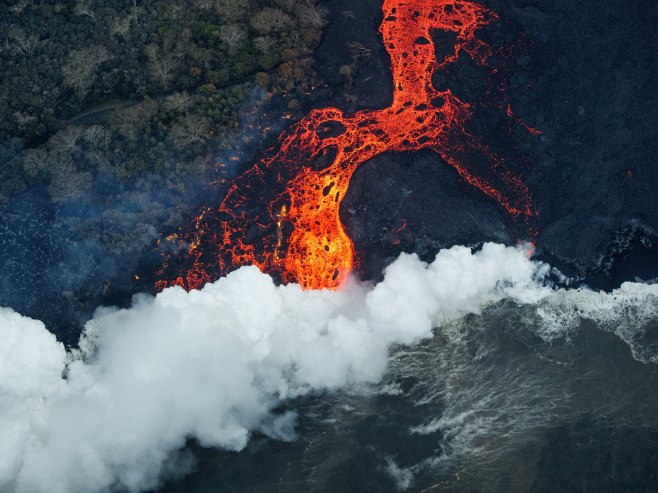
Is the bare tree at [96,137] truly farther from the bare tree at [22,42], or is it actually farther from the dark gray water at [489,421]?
the dark gray water at [489,421]

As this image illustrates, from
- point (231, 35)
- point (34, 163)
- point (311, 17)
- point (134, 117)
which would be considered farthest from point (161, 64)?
point (311, 17)

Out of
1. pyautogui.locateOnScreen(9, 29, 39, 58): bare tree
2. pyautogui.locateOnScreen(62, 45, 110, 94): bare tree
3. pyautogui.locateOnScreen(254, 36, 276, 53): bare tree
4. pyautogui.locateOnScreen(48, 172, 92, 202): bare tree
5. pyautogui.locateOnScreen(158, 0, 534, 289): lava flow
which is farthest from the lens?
pyautogui.locateOnScreen(254, 36, 276, 53): bare tree

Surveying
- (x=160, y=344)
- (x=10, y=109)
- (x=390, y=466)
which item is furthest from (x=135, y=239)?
(x=390, y=466)

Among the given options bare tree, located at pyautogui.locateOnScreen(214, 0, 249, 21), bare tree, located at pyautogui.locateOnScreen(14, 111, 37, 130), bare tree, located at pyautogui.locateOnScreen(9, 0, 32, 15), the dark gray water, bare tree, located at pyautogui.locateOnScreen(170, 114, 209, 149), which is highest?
bare tree, located at pyautogui.locateOnScreen(9, 0, 32, 15)

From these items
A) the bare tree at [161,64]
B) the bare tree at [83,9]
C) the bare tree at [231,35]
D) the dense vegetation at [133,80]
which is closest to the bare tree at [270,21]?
the dense vegetation at [133,80]

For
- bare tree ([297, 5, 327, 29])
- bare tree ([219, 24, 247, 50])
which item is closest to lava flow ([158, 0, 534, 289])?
bare tree ([297, 5, 327, 29])

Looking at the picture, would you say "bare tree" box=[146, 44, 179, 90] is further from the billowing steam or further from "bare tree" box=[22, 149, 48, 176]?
the billowing steam
